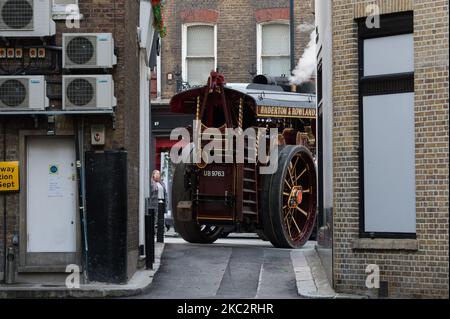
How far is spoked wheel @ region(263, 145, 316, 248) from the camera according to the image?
17.2 meters

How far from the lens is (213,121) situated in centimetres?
1716

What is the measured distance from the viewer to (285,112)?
18.0 m

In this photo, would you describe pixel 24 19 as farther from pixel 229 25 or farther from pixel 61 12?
pixel 229 25

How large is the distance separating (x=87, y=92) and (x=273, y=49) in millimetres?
14661

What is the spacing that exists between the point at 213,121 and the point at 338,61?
4094 mm

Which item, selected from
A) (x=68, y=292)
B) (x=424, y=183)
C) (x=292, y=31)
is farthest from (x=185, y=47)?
(x=424, y=183)

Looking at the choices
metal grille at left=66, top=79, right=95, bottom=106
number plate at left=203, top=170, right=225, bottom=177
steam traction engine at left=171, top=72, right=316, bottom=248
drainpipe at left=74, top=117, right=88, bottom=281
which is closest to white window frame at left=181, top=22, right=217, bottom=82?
steam traction engine at left=171, top=72, right=316, bottom=248

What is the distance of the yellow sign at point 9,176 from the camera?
1455 centimetres

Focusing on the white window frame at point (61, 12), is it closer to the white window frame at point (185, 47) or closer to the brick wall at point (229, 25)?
the brick wall at point (229, 25)

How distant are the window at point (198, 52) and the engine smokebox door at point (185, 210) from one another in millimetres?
11611

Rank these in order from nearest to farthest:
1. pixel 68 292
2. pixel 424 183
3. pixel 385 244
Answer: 1. pixel 424 183
2. pixel 385 244
3. pixel 68 292

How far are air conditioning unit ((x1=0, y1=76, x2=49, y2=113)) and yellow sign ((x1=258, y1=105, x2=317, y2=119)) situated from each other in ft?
14.4

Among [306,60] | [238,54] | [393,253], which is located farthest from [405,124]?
[238,54]

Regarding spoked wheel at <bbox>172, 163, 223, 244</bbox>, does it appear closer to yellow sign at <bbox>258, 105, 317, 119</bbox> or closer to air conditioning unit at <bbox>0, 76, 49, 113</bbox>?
yellow sign at <bbox>258, 105, 317, 119</bbox>
